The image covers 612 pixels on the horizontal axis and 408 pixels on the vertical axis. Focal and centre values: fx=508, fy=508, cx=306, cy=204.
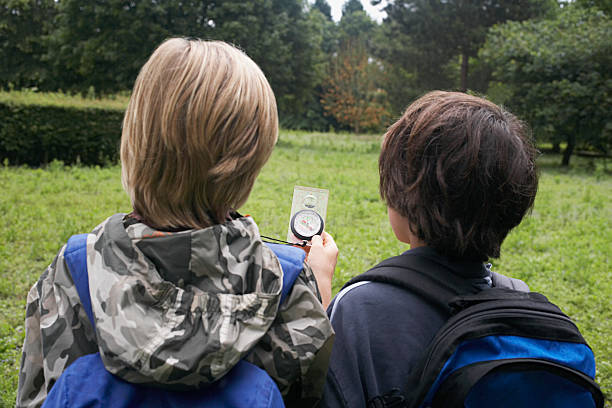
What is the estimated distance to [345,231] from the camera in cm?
637

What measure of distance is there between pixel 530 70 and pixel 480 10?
22.4ft

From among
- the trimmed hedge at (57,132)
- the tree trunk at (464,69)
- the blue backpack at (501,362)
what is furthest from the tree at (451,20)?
the blue backpack at (501,362)

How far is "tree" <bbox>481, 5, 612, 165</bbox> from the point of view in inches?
567

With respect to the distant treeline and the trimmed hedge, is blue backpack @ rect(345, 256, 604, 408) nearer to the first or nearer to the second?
the trimmed hedge

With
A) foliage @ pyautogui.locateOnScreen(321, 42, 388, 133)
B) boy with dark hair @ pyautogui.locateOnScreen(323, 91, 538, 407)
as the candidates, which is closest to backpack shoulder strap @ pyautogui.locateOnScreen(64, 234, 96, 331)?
boy with dark hair @ pyautogui.locateOnScreen(323, 91, 538, 407)

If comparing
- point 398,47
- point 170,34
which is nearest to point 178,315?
point 170,34

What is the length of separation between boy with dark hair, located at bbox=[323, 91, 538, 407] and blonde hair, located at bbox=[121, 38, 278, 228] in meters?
0.41

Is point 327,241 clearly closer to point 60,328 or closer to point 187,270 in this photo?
point 187,270

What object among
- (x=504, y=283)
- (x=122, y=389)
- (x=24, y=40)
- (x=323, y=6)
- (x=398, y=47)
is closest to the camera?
(x=122, y=389)

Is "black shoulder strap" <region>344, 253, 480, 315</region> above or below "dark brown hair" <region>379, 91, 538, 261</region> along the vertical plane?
below

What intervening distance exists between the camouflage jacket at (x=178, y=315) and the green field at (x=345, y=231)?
6.98 feet

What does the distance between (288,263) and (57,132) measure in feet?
36.4

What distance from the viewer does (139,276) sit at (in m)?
0.92

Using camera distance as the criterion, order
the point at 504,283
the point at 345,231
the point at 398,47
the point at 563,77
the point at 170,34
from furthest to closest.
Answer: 1. the point at 398,47
2. the point at 170,34
3. the point at 563,77
4. the point at 345,231
5. the point at 504,283
